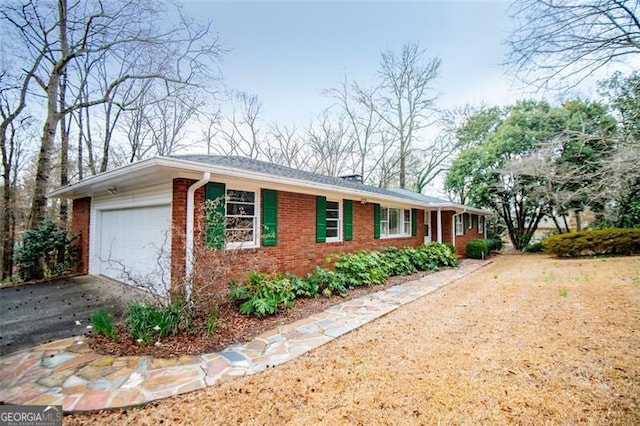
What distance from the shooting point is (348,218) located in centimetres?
863

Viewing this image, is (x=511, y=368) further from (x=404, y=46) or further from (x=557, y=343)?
(x=404, y=46)

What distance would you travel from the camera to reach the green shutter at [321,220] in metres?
7.64

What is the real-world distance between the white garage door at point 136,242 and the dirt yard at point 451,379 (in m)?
2.97

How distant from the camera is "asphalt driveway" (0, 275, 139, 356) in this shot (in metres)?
4.11

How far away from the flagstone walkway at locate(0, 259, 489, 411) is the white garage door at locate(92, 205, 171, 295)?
1.58 m

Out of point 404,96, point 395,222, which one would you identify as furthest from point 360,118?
point 395,222

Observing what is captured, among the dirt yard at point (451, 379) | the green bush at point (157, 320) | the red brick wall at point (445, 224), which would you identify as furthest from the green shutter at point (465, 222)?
the green bush at point (157, 320)

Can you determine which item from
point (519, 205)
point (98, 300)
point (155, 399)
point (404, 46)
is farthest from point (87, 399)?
point (404, 46)

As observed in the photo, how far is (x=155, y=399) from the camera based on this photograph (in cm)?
266

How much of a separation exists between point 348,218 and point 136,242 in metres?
5.58

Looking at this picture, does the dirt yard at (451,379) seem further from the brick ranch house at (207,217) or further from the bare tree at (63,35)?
the bare tree at (63,35)

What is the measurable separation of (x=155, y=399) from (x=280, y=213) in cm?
444

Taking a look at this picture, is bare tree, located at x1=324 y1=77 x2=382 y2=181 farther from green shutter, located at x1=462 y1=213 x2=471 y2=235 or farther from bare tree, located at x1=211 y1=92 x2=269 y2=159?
green shutter, located at x1=462 y1=213 x2=471 y2=235

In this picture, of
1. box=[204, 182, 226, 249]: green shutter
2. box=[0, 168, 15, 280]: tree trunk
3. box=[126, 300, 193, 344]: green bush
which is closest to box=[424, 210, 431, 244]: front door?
box=[204, 182, 226, 249]: green shutter
